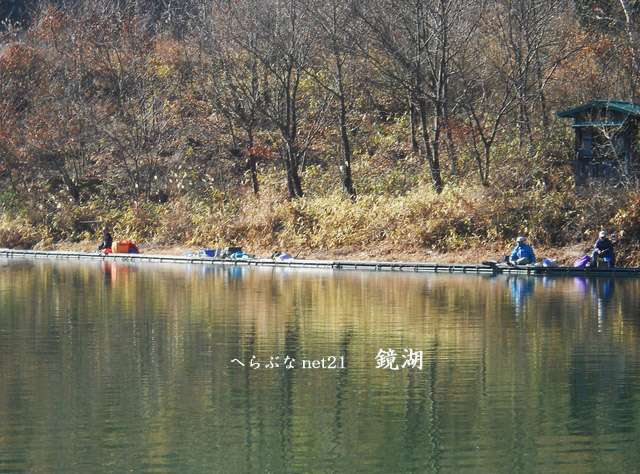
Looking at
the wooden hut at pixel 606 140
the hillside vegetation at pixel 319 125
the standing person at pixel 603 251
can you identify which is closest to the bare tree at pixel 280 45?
the hillside vegetation at pixel 319 125

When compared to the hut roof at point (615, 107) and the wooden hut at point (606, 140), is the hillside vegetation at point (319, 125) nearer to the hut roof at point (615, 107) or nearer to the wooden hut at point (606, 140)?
the hut roof at point (615, 107)

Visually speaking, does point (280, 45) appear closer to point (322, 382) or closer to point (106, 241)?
point (106, 241)

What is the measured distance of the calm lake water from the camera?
38.4 feet

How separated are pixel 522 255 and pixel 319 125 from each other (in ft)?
58.3

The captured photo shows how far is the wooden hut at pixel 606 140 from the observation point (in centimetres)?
3838

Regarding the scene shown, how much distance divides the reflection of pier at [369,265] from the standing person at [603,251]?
0.55 meters

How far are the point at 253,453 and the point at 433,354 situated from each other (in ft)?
22.1

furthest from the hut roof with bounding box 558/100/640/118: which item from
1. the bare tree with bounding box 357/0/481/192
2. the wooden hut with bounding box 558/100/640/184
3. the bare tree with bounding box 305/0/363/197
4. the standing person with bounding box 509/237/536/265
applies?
the bare tree with bounding box 305/0/363/197

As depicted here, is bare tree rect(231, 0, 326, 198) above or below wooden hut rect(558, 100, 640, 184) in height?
above

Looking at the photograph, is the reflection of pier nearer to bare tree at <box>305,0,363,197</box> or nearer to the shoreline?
the shoreline

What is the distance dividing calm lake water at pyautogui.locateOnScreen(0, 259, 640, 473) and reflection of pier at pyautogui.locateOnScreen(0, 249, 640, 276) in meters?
6.40

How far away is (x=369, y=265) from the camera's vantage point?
3778 cm

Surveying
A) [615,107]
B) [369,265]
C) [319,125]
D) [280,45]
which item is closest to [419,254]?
[369,265]

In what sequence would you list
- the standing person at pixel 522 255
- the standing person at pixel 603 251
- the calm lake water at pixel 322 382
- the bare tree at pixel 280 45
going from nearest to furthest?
the calm lake water at pixel 322 382 → the standing person at pixel 603 251 → the standing person at pixel 522 255 → the bare tree at pixel 280 45
